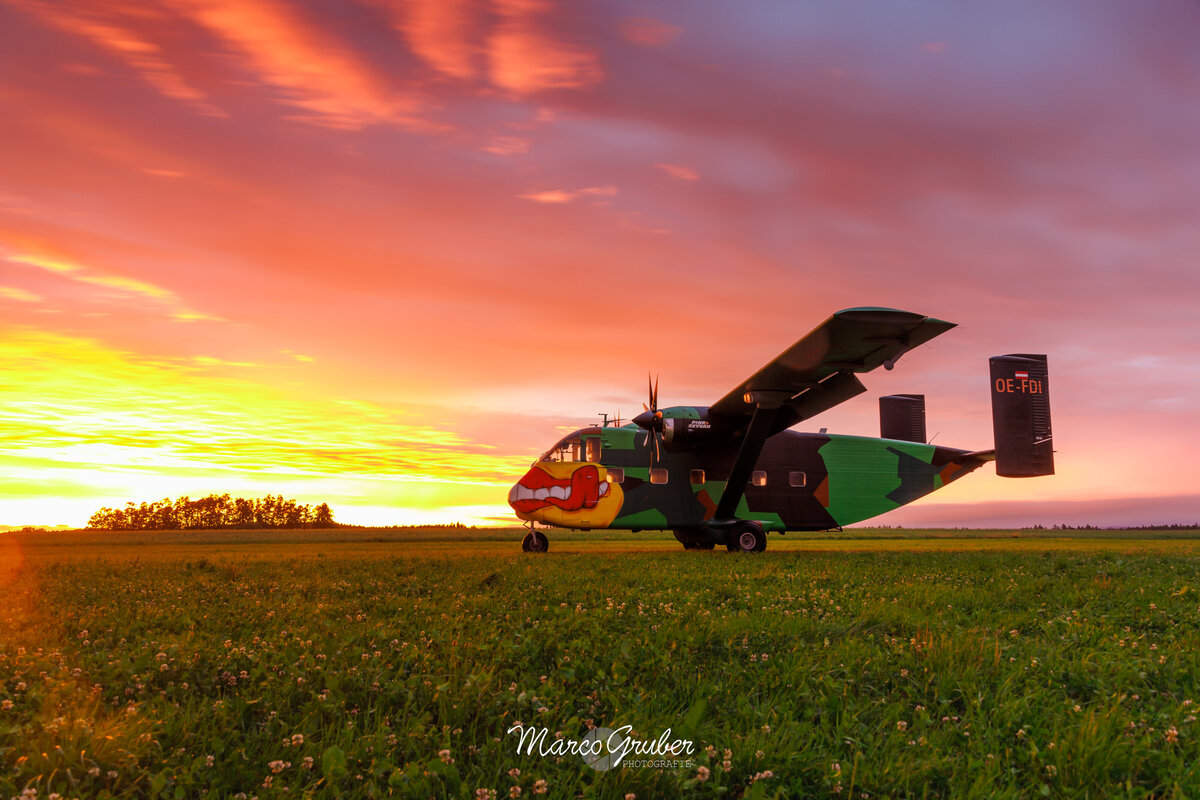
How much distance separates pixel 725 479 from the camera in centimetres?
2455

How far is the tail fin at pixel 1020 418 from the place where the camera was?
23.8 metres

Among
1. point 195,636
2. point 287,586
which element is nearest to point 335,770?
point 195,636

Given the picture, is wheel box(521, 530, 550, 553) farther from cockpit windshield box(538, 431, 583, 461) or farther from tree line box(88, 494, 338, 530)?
tree line box(88, 494, 338, 530)

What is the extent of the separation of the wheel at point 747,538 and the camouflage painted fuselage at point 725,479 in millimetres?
1380

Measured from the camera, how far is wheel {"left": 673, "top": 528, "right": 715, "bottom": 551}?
24.2m

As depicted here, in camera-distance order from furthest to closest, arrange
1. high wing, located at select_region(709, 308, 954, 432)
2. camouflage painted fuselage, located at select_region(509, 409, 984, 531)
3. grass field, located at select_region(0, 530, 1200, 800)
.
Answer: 1. camouflage painted fuselage, located at select_region(509, 409, 984, 531)
2. high wing, located at select_region(709, 308, 954, 432)
3. grass field, located at select_region(0, 530, 1200, 800)

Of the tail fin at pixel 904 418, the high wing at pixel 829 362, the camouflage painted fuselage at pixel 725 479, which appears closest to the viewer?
the high wing at pixel 829 362

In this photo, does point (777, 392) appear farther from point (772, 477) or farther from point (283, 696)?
point (283, 696)

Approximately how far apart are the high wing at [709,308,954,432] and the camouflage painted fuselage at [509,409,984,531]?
261 centimetres
